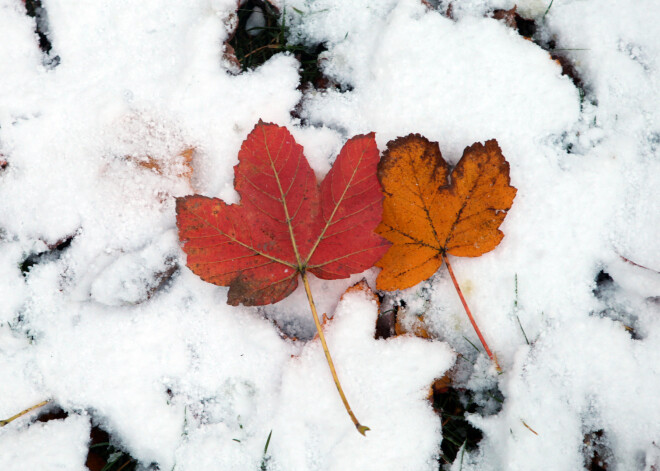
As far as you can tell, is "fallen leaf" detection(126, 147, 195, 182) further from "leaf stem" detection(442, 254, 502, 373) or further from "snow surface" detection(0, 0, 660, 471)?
"leaf stem" detection(442, 254, 502, 373)

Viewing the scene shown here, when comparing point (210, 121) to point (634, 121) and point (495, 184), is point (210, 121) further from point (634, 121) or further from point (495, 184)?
point (634, 121)

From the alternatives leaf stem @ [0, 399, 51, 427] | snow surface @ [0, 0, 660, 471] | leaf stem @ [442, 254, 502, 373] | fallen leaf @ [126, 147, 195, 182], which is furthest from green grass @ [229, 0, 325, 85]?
leaf stem @ [0, 399, 51, 427]

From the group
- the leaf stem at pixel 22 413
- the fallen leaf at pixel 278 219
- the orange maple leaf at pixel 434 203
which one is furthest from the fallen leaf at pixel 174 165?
the leaf stem at pixel 22 413

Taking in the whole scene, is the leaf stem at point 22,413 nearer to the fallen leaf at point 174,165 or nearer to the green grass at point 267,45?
the fallen leaf at point 174,165

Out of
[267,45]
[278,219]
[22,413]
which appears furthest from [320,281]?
[22,413]

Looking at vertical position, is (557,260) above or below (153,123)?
below

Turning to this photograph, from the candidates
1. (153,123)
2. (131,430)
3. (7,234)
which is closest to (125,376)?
(131,430)

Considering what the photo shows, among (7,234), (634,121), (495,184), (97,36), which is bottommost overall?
(7,234)
